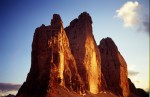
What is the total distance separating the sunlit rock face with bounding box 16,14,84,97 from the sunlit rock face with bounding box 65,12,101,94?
6334 mm

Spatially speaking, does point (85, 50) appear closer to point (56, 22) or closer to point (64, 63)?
point (64, 63)

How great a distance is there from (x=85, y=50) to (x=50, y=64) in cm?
1812

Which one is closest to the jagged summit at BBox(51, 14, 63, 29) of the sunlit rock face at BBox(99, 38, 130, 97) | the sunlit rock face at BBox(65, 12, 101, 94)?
the sunlit rock face at BBox(65, 12, 101, 94)

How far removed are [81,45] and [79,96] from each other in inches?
713

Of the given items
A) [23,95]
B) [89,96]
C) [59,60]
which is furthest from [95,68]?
[23,95]

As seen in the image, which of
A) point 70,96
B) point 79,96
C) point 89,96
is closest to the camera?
point 70,96

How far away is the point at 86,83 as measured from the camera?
74.3 m

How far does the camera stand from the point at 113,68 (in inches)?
3937

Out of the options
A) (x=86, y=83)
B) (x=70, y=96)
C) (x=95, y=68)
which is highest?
(x=95, y=68)

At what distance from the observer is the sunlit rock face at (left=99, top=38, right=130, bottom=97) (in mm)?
96500

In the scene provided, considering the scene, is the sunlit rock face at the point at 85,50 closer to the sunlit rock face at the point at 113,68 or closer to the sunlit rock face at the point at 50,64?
the sunlit rock face at the point at 50,64

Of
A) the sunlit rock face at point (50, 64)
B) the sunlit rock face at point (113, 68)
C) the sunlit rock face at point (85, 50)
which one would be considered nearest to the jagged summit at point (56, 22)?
the sunlit rock face at point (50, 64)

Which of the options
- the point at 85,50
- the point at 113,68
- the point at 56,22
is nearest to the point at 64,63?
the point at 56,22

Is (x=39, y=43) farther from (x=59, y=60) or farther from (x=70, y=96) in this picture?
(x=70, y=96)
